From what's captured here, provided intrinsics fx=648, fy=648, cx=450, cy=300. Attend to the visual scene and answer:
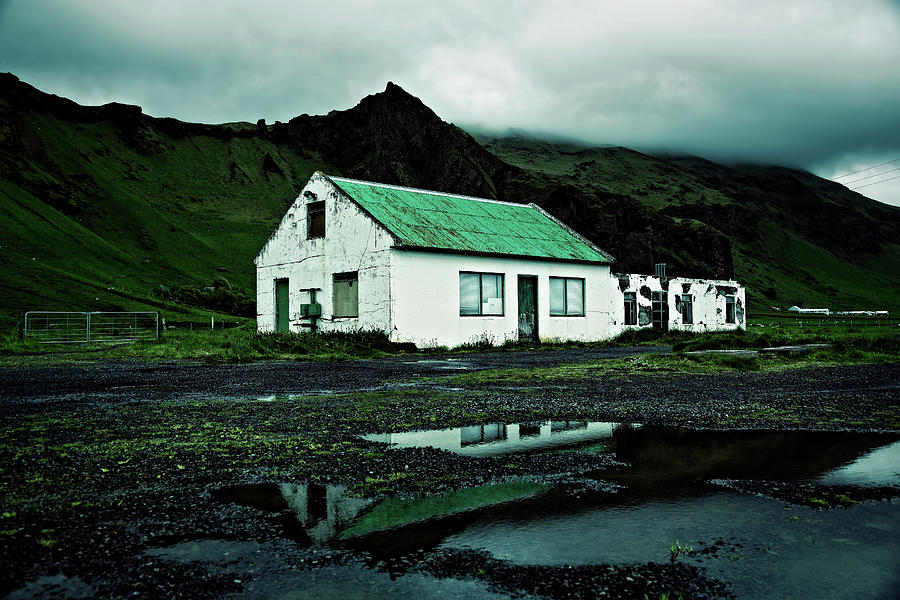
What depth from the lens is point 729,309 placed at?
3416 centimetres

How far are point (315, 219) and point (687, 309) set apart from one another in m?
18.7

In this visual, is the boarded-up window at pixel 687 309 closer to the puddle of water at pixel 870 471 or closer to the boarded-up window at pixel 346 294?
the boarded-up window at pixel 346 294

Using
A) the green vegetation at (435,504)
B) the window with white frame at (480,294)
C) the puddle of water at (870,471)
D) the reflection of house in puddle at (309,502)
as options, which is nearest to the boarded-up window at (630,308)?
the window with white frame at (480,294)

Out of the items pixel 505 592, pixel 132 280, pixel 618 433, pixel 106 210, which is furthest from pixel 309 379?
pixel 106 210

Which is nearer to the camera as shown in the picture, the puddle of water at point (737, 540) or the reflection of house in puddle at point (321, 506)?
the puddle of water at point (737, 540)

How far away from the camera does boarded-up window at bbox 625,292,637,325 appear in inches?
1159

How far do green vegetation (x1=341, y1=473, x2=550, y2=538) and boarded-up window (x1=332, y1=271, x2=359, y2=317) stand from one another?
1860 centimetres

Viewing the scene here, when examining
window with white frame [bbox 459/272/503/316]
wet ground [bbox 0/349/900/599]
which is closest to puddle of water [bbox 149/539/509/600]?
wet ground [bbox 0/349/900/599]

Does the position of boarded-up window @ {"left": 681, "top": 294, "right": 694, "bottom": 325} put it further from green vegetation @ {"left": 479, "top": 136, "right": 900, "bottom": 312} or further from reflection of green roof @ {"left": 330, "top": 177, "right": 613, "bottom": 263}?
green vegetation @ {"left": 479, "top": 136, "right": 900, "bottom": 312}

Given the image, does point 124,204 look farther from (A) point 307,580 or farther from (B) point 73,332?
(A) point 307,580

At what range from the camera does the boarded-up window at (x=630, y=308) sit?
29.4 meters

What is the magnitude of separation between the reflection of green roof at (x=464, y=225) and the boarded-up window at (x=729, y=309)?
9810mm

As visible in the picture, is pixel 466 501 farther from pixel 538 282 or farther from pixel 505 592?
pixel 538 282

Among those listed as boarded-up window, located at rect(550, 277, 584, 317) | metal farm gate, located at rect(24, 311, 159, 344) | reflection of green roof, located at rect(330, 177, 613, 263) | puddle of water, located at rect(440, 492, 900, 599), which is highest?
reflection of green roof, located at rect(330, 177, 613, 263)
